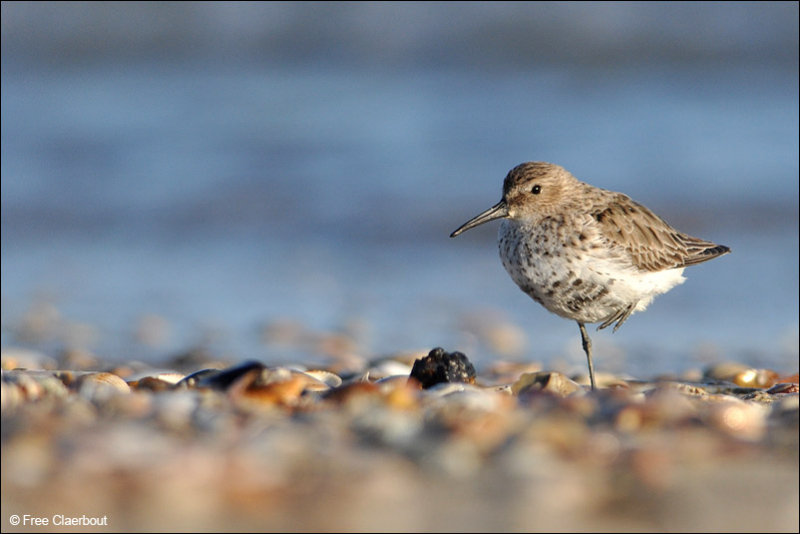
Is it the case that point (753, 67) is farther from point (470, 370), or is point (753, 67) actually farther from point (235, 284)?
point (470, 370)

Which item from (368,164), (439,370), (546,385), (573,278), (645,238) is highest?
(368,164)

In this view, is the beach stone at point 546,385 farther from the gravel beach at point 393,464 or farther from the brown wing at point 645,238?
the brown wing at point 645,238

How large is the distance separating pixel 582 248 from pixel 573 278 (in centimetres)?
16

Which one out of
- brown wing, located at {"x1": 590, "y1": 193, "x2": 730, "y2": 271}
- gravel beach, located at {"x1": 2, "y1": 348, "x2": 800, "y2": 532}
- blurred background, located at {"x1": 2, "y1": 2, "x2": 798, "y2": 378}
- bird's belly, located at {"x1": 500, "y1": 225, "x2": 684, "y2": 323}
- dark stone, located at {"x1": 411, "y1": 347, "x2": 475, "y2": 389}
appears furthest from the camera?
blurred background, located at {"x1": 2, "y1": 2, "x2": 798, "y2": 378}

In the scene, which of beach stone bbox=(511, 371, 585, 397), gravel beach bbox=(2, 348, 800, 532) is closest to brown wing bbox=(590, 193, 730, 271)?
beach stone bbox=(511, 371, 585, 397)

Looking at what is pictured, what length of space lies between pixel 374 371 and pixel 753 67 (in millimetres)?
12046

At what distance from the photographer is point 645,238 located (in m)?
4.84

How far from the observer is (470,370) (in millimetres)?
4191

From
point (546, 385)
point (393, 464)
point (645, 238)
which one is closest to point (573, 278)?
point (645, 238)

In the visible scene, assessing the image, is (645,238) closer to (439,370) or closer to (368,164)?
(439,370)

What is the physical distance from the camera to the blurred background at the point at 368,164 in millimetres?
7102

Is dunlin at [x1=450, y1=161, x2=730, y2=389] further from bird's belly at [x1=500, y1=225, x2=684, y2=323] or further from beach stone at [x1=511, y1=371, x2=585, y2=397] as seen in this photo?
beach stone at [x1=511, y1=371, x2=585, y2=397]

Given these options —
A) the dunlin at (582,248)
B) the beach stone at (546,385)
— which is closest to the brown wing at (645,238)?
the dunlin at (582,248)

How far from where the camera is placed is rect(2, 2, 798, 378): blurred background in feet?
23.3
